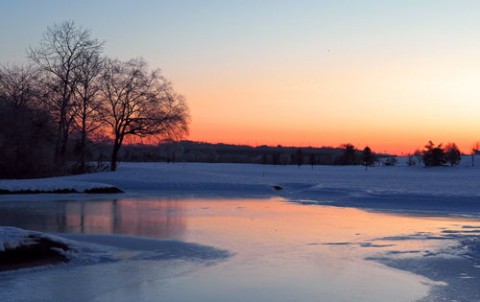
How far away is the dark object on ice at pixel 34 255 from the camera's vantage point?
11.2 m

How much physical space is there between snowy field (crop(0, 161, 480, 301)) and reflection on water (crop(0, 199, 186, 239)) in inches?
1.8

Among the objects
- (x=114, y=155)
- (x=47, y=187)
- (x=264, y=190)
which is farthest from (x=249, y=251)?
(x=114, y=155)

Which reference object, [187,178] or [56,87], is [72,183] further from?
[56,87]

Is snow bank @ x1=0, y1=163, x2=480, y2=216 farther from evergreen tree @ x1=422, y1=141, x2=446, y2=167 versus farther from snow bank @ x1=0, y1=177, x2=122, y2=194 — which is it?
evergreen tree @ x1=422, y1=141, x2=446, y2=167

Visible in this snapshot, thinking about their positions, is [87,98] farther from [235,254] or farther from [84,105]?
[235,254]

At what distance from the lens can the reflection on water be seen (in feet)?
56.1

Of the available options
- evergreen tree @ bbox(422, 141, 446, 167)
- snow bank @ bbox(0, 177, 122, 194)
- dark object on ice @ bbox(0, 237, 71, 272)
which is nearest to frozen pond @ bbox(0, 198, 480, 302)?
dark object on ice @ bbox(0, 237, 71, 272)

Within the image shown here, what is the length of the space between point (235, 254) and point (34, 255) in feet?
15.2

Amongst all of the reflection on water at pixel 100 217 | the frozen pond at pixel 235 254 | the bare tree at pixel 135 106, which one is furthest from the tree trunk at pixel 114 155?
the frozen pond at pixel 235 254

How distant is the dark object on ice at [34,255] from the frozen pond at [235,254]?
Result: 538 mm

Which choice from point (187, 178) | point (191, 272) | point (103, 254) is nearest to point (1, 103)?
point (187, 178)

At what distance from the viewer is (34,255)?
38.8 ft

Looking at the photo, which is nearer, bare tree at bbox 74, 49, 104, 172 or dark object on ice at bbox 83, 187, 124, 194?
dark object on ice at bbox 83, 187, 124, 194

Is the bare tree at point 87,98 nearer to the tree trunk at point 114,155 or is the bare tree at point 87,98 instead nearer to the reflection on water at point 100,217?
the tree trunk at point 114,155
